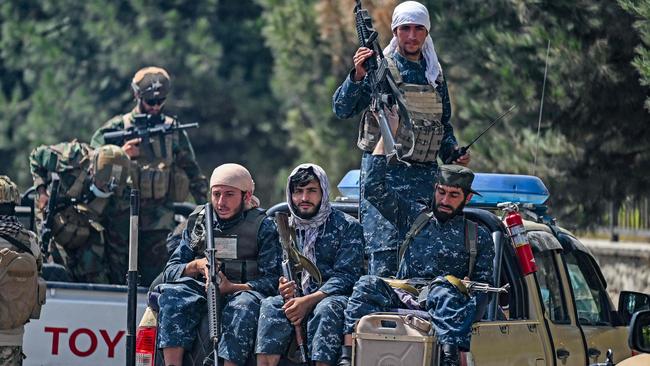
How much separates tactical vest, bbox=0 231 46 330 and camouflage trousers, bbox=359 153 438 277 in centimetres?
205

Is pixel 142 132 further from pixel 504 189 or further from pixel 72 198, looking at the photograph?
pixel 504 189

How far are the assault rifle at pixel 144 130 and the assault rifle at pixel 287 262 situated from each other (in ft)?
16.3

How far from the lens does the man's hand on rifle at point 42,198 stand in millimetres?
12328

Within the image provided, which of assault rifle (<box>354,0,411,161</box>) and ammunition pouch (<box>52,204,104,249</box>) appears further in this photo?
ammunition pouch (<box>52,204,104,249</box>)

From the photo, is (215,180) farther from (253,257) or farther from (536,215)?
(536,215)

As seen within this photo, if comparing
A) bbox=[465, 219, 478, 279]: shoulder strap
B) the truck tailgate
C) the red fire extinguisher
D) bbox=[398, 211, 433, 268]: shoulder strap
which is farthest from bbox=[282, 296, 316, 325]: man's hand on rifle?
the truck tailgate

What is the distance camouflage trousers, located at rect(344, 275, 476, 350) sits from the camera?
7387mm

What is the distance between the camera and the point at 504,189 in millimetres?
9242

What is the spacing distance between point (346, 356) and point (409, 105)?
2.01 meters

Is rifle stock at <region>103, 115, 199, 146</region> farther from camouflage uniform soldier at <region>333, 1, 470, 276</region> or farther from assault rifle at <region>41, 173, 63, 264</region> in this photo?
camouflage uniform soldier at <region>333, 1, 470, 276</region>

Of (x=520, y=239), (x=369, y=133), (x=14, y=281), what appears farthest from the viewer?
(x=14, y=281)

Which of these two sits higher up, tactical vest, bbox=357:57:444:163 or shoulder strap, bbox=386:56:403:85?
shoulder strap, bbox=386:56:403:85

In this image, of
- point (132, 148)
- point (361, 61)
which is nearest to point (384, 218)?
point (361, 61)

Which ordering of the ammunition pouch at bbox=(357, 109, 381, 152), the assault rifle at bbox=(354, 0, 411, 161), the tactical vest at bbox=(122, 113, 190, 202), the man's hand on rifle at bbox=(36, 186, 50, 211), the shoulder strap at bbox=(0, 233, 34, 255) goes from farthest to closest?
the tactical vest at bbox=(122, 113, 190, 202)
the man's hand on rifle at bbox=(36, 186, 50, 211)
the shoulder strap at bbox=(0, 233, 34, 255)
the ammunition pouch at bbox=(357, 109, 381, 152)
the assault rifle at bbox=(354, 0, 411, 161)
